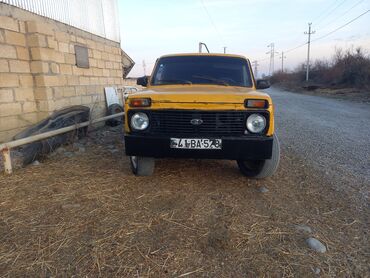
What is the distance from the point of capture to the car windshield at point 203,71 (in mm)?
4418

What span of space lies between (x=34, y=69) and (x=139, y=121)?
3.53m

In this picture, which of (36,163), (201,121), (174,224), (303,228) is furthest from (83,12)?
(303,228)

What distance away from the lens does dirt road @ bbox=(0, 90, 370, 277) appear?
227cm

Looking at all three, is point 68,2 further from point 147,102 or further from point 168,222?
point 168,222

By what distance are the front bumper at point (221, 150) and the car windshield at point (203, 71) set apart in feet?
4.14

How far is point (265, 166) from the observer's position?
12.7ft

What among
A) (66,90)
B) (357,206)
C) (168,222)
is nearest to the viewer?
(168,222)

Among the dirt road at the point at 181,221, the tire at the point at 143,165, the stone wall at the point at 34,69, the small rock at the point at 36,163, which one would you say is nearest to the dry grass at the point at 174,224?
the dirt road at the point at 181,221

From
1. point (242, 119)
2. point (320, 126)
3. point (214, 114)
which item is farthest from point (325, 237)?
point (320, 126)

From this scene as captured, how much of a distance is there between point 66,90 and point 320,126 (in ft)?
23.9

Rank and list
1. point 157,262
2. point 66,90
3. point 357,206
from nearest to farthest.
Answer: point 157,262
point 357,206
point 66,90

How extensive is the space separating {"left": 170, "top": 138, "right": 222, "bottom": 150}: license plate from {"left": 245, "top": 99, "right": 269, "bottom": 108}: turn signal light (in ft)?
1.73

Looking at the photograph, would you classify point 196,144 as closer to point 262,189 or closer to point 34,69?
point 262,189

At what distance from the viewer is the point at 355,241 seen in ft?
8.53
